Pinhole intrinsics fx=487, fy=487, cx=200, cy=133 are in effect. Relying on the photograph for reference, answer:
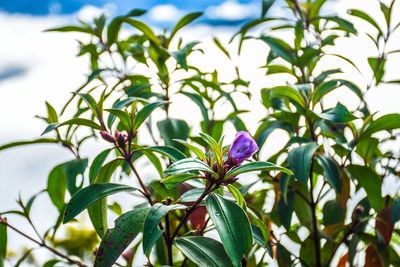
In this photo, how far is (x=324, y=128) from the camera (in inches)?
36.5

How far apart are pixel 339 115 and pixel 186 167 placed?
13.2 inches

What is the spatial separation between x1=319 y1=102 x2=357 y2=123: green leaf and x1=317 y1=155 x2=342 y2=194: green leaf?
12 centimetres

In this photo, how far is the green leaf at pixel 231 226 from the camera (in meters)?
0.56

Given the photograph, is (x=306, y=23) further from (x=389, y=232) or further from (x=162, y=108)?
(x=389, y=232)

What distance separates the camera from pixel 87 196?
654mm

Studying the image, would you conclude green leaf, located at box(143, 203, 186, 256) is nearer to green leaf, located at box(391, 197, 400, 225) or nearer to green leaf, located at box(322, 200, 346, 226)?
green leaf, located at box(391, 197, 400, 225)

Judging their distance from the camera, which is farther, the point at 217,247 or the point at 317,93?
the point at 317,93

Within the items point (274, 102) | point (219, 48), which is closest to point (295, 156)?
point (274, 102)

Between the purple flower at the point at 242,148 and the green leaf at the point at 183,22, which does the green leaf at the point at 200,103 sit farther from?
the purple flower at the point at 242,148

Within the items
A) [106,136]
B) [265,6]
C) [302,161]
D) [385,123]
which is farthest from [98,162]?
[385,123]

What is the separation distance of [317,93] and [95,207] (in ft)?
1.40

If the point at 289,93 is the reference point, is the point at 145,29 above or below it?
above

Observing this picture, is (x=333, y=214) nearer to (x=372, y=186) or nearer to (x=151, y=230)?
(x=372, y=186)

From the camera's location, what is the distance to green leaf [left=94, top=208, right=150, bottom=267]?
2.01 feet
